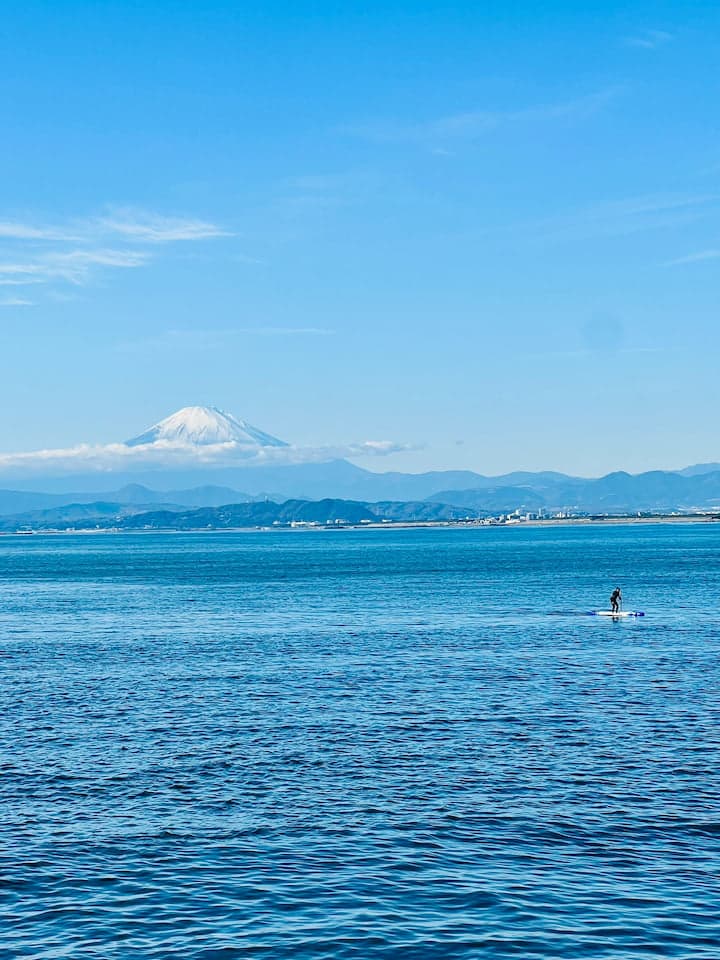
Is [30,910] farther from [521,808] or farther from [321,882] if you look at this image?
[521,808]

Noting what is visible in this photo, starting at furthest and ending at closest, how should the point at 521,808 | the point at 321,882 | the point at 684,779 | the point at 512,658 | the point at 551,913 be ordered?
1. the point at 512,658
2. the point at 684,779
3. the point at 521,808
4. the point at 321,882
5. the point at 551,913

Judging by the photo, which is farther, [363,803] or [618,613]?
[618,613]

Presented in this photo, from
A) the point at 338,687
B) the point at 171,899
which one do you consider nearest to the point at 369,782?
the point at 171,899

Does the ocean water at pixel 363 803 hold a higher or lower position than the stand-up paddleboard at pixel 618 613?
higher

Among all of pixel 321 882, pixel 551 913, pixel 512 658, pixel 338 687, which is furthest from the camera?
pixel 512 658

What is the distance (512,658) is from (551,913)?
4509cm

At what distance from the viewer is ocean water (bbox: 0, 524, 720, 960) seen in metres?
24.6

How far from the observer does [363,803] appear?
112ft

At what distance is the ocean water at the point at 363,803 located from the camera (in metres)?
24.6

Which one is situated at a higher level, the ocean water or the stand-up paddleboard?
the ocean water

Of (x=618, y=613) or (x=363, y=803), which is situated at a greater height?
(x=363, y=803)

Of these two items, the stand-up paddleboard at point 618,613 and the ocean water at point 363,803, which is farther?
the stand-up paddleboard at point 618,613

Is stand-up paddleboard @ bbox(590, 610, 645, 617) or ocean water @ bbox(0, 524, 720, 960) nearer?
ocean water @ bbox(0, 524, 720, 960)

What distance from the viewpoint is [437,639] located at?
8356 centimetres
